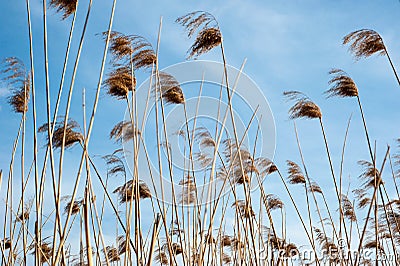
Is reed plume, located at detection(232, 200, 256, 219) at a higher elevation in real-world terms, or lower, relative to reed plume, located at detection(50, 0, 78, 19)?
lower

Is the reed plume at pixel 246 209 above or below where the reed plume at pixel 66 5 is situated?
below

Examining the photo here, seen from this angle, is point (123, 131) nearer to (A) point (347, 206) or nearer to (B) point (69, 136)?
(B) point (69, 136)

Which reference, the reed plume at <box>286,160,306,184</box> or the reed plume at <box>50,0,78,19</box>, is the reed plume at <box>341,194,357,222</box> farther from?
the reed plume at <box>50,0,78,19</box>

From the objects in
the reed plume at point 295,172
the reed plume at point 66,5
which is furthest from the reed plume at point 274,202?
the reed plume at point 66,5

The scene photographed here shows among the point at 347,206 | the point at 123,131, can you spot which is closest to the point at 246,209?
the point at 123,131

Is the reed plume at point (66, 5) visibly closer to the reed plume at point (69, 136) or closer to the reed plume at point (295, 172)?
the reed plume at point (69, 136)

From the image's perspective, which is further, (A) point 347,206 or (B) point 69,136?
(A) point 347,206

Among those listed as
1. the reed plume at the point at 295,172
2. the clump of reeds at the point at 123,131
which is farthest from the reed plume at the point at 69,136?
the reed plume at the point at 295,172

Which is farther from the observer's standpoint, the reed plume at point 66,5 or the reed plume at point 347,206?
the reed plume at point 347,206

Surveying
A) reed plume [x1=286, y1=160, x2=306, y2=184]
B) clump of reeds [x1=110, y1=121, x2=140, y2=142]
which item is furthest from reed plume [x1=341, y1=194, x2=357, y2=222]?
clump of reeds [x1=110, y1=121, x2=140, y2=142]

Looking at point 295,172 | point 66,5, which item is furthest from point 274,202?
point 66,5

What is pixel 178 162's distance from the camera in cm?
435

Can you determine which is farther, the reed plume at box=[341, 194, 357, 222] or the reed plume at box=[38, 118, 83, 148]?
the reed plume at box=[341, 194, 357, 222]

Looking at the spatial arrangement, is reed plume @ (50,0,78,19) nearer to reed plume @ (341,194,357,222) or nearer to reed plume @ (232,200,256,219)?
reed plume @ (232,200,256,219)
